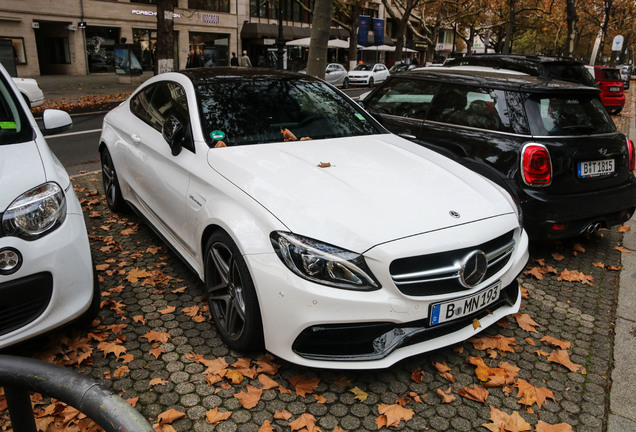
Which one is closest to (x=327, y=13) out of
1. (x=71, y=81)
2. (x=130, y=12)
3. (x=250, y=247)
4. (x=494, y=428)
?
(x=250, y=247)

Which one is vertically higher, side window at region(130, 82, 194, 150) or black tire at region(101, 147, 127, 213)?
side window at region(130, 82, 194, 150)

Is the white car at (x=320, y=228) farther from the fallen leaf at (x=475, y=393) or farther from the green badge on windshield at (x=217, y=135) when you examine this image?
the fallen leaf at (x=475, y=393)

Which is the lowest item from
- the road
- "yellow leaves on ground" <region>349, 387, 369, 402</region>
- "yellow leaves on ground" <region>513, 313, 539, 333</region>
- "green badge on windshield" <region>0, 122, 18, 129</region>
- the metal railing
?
the road

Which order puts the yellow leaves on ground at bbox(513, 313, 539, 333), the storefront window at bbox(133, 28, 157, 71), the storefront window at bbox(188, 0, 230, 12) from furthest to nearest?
1. the storefront window at bbox(188, 0, 230, 12)
2. the storefront window at bbox(133, 28, 157, 71)
3. the yellow leaves on ground at bbox(513, 313, 539, 333)

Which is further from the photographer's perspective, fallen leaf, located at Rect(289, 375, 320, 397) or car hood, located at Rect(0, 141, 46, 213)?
fallen leaf, located at Rect(289, 375, 320, 397)

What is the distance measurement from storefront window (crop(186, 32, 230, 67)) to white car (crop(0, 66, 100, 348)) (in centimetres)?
3461

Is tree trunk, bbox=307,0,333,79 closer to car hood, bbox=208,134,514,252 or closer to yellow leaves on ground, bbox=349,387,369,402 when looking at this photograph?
car hood, bbox=208,134,514,252

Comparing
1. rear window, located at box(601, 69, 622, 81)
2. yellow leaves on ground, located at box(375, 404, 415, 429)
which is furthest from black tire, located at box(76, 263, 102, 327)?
rear window, located at box(601, 69, 622, 81)

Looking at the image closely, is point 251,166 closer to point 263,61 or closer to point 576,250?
point 576,250

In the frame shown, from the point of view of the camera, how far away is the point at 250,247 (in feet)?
9.23

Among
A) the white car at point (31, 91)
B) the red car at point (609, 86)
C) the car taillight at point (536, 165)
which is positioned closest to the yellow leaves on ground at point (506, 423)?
the car taillight at point (536, 165)

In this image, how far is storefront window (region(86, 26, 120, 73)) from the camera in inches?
1293

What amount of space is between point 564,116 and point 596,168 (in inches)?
21.4

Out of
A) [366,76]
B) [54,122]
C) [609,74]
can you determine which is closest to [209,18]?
[366,76]
